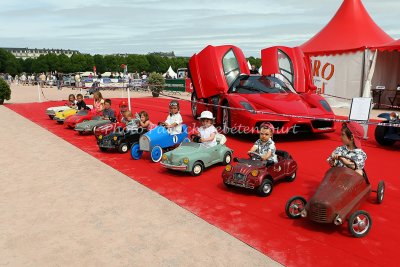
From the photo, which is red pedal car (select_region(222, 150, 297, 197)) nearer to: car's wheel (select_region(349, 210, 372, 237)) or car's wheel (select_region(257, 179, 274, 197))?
car's wheel (select_region(257, 179, 274, 197))

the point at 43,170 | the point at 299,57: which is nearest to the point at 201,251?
the point at 43,170

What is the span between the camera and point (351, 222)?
391cm

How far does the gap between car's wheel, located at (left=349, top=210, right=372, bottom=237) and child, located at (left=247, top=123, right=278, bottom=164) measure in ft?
5.64

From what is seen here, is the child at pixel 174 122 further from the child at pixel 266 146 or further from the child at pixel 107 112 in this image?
the child at pixel 107 112

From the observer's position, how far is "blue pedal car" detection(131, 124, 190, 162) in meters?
7.41

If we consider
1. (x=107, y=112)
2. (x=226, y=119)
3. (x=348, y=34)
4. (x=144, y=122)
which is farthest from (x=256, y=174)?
(x=348, y=34)

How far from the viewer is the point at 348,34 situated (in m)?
18.1

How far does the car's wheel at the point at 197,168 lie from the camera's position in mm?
6344

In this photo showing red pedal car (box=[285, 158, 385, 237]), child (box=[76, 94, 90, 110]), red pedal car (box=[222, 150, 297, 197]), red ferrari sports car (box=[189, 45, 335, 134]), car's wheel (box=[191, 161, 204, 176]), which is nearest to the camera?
red pedal car (box=[285, 158, 385, 237])

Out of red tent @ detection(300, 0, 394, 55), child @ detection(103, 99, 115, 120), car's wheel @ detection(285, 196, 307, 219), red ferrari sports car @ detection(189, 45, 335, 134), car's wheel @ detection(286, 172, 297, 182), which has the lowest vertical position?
car's wheel @ detection(286, 172, 297, 182)

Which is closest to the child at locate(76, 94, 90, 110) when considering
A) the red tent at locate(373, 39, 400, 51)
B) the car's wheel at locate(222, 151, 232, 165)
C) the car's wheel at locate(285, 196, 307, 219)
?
the car's wheel at locate(222, 151, 232, 165)

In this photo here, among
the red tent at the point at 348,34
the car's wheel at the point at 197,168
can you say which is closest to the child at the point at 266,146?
the car's wheel at the point at 197,168

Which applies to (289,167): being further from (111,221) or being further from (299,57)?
(299,57)

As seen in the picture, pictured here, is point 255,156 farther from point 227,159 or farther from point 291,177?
point 227,159
